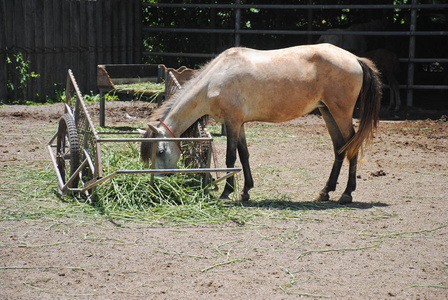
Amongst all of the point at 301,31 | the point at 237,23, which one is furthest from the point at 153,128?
the point at 237,23

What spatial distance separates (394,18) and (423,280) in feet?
40.7

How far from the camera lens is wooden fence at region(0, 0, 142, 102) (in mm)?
12086

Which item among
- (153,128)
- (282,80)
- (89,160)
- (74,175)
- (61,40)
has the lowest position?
(74,175)

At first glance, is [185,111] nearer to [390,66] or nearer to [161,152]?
[161,152]

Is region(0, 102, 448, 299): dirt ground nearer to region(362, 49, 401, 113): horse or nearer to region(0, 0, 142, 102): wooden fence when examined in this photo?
region(0, 0, 142, 102): wooden fence

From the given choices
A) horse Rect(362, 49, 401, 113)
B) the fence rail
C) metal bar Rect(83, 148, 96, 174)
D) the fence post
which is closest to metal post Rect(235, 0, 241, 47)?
the fence rail

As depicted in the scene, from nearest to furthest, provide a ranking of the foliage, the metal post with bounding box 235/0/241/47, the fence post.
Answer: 1. the fence post
2. the foliage
3. the metal post with bounding box 235/0/241/47

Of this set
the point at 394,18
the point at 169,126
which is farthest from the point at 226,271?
the point at 394,18

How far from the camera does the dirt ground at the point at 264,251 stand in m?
3.76

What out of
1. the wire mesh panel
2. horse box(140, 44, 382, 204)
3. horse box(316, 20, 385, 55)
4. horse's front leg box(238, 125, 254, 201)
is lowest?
horse's front leg box(238, 125, 254, 201)

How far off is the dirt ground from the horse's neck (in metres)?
1.11

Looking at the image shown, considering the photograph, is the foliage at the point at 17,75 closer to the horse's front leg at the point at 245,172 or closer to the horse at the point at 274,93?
the horse at the point at 274,93

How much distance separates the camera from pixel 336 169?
638 cm

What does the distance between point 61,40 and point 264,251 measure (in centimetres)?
1002
